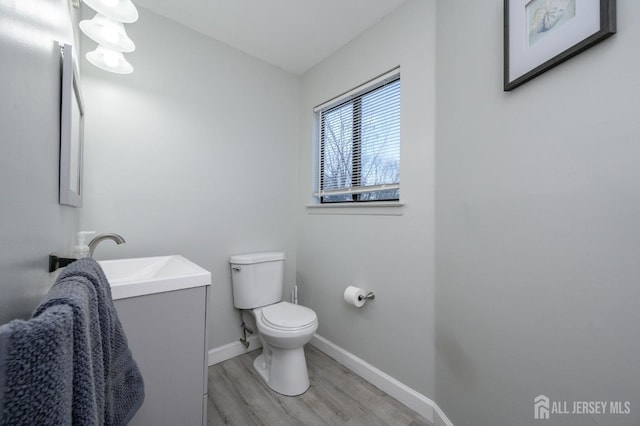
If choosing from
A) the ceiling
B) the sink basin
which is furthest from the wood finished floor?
the ceiling

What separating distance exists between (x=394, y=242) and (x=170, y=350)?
50.0 inches

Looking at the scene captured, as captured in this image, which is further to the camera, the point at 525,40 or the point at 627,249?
the point at 525,40

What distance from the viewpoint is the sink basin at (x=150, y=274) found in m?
0.98

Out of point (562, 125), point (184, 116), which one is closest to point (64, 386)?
point (562, 125)

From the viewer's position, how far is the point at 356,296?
5.57 feet

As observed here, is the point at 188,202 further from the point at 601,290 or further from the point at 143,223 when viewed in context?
the point at 601,290

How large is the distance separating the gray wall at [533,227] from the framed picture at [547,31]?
0.03 metres


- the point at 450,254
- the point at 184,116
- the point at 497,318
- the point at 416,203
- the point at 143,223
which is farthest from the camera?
the point at 184,116

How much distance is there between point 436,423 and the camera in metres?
1.35

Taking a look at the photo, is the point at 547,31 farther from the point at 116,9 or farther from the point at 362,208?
the point at 116,9

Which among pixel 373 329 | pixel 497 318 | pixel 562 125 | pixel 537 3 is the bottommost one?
pixel 373 329

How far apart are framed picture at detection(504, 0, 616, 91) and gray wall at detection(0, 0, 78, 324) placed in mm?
1295

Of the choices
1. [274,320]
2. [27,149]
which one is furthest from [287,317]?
[27,149]

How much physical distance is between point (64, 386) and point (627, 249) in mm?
1159
